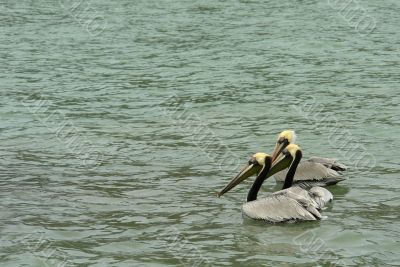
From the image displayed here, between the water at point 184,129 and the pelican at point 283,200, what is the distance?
0.12m

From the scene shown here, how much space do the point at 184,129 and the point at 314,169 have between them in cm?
319

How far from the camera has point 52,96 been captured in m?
15.3

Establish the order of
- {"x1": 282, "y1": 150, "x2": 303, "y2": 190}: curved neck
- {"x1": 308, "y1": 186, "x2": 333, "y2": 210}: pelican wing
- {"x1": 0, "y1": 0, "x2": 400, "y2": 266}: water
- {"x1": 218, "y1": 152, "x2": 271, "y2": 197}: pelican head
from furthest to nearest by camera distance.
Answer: {"x1": 282, "y1": 150, "x2": 303, "y2": 190}: curved neck
{"x1": 218, "y1": 152, "x2": 271, "y2": 197}: pelican head
{"x1": 308, "y1": 186, "x2": 333, "y2": 210}: pelican wing
{"x1": 0, "y1": 0, "x2": 400, "y2": 266}: water

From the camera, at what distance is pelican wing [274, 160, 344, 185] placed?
10.1m

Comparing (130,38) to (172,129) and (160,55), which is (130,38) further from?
(172,129)

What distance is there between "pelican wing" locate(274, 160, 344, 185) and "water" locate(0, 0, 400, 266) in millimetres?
148

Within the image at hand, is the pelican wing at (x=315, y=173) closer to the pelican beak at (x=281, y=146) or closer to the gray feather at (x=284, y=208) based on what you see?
the pelican beak at (x=281, y=146)

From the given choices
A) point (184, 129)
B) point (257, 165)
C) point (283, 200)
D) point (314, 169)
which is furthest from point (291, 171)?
point (184, 129)

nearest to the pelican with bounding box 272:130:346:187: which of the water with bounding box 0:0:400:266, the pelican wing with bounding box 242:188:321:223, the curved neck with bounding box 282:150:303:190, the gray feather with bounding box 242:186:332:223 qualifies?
the water with bounding box 0:0:400:266

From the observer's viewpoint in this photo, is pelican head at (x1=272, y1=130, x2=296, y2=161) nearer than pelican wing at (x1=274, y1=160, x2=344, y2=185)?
No

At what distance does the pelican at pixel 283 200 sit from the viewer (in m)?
8.72

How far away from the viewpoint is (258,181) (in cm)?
933

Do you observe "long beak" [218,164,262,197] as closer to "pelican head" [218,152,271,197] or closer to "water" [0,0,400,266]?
"pelican head" [218,152,271,197]

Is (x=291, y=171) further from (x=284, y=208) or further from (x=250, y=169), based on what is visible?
(x=284, y=208)
